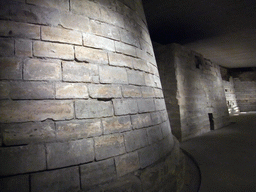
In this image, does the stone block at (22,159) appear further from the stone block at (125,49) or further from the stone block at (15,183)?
the stone block at (125,49)

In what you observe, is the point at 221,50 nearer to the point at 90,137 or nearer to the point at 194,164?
the point at 194,164

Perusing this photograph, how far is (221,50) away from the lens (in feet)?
23.8

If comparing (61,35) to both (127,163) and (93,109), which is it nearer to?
(93,109)

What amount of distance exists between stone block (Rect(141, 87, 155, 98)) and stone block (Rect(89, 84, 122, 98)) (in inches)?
17.9

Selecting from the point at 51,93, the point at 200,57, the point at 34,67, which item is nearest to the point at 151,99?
the point at 51,93

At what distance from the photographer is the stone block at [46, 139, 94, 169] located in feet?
4.10

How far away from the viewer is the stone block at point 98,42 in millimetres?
1668

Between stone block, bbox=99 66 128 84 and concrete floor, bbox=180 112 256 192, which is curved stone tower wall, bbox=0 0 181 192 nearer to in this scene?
stone block, bbox=99 66 128 84

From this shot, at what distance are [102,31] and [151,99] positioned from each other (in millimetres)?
1177

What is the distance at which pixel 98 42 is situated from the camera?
1757 millimetres

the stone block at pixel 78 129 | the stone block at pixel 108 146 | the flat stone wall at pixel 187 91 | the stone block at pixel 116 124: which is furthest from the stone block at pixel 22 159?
the flat stone wall at pixel 187 91

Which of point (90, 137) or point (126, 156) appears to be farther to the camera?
point (126, 156)

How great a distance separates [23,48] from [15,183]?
116cm

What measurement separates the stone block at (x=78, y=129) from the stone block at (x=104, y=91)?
0.28 meters
